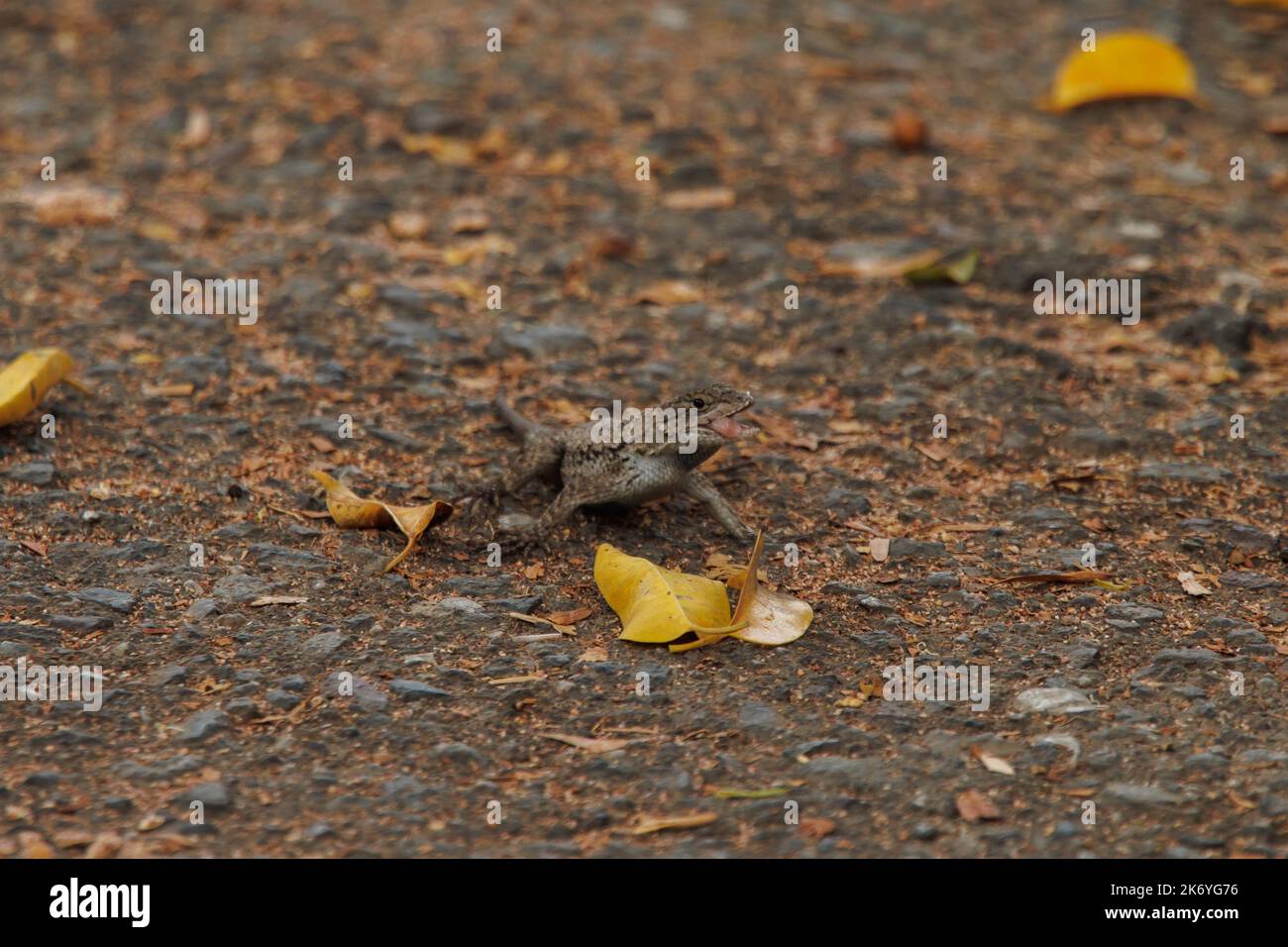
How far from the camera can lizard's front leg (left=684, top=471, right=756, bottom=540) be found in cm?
477

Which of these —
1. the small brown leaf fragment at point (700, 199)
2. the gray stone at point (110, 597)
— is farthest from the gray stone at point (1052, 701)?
the small brown leaf fragment at point (700, 199)

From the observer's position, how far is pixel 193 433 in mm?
5227

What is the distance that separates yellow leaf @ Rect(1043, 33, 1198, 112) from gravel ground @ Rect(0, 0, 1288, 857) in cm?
15

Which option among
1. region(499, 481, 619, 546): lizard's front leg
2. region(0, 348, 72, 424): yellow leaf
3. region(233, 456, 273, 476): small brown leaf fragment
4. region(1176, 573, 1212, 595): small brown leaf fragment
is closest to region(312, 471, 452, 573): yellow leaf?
Result: region(499, 481, 619, 546): lizard's front leg

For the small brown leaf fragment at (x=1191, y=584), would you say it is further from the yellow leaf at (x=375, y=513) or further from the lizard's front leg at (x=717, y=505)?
the yellow leaf at (x=375, y=513)

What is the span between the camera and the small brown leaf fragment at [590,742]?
3771 millimetres

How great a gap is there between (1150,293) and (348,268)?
3411 mm

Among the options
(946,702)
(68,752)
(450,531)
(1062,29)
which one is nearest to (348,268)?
(450,531)

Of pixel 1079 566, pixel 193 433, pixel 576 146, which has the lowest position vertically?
pixel 1079 566

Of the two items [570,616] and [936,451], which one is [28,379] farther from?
[936,451]

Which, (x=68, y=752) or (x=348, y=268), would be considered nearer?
(x=68, y=752)

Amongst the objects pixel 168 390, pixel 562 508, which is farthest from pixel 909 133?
pixel 168 390

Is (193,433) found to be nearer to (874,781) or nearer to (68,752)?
(68,752)

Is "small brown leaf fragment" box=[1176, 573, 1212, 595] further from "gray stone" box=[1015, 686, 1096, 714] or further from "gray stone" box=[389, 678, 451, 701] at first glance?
"gray stone" box=[389, 678, 451, 701]
